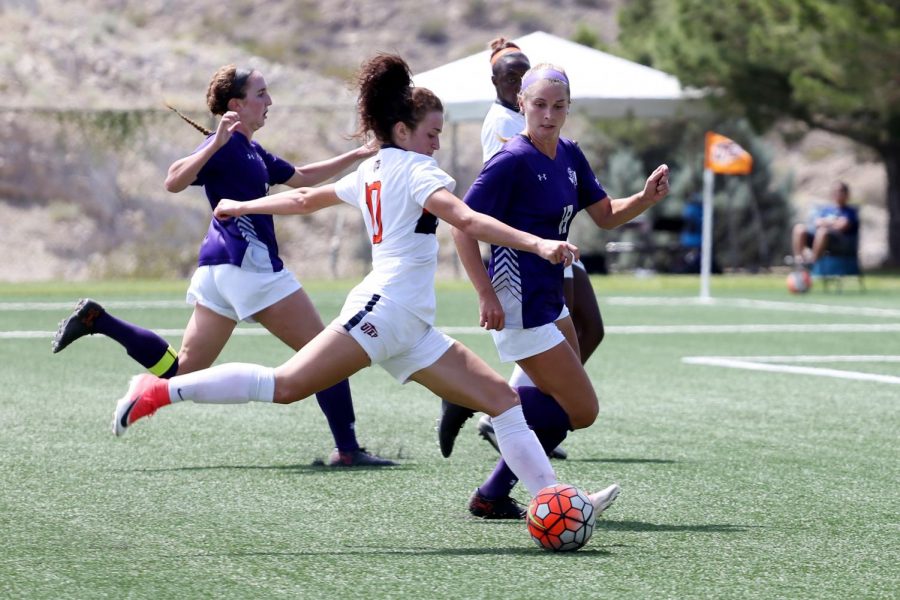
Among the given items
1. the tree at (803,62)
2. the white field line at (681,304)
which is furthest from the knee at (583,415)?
the tree at (803,62)

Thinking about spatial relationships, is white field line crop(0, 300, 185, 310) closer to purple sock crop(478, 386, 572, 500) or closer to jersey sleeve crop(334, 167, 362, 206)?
purple sock crop(478, 386, 572, 500)

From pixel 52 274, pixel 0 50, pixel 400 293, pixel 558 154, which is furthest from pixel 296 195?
pixel 0 50

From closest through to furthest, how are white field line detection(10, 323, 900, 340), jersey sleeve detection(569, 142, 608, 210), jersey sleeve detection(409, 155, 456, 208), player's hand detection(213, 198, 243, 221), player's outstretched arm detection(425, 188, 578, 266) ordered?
1. player's outstretched arm detection(425, 188, 578, 266)
2. jersey sleeve detection(409, 155, 456, 208)
3. player's hand detection(213, 198, 243, 221)
4. jersey sleeve detection(569, 142, 608, 210)
5. white field line detection(10, 323, 900, 340)

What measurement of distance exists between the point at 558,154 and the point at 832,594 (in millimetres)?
2238

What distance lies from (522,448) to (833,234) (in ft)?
64.6

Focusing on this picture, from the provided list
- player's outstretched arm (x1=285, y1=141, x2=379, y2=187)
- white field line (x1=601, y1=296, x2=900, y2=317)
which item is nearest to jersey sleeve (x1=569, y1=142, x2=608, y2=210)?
player's outstretched arm (x1=285, y1=141, x2=379, y2=187)

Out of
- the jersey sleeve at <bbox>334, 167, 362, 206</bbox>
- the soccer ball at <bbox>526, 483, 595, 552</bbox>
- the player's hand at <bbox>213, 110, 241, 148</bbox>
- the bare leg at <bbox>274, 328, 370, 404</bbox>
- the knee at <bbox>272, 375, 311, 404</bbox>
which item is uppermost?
the player's hand at <bbox>213, 110, 241, 148</bbox>

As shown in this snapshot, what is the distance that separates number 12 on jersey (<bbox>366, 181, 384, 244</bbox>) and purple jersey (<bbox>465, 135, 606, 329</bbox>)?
47cm

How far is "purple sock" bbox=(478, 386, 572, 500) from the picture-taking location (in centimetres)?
635

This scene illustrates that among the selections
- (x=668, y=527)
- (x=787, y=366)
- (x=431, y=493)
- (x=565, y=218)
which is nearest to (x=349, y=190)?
(x=565, y=218)

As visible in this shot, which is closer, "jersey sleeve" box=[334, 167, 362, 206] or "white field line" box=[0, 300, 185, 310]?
"jersey sleeve" box=[334, 167, 362, 206]

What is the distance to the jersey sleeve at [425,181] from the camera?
5.62 m

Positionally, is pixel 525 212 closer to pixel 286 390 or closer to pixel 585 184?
pixel 585 184

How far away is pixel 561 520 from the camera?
18.5 ft
